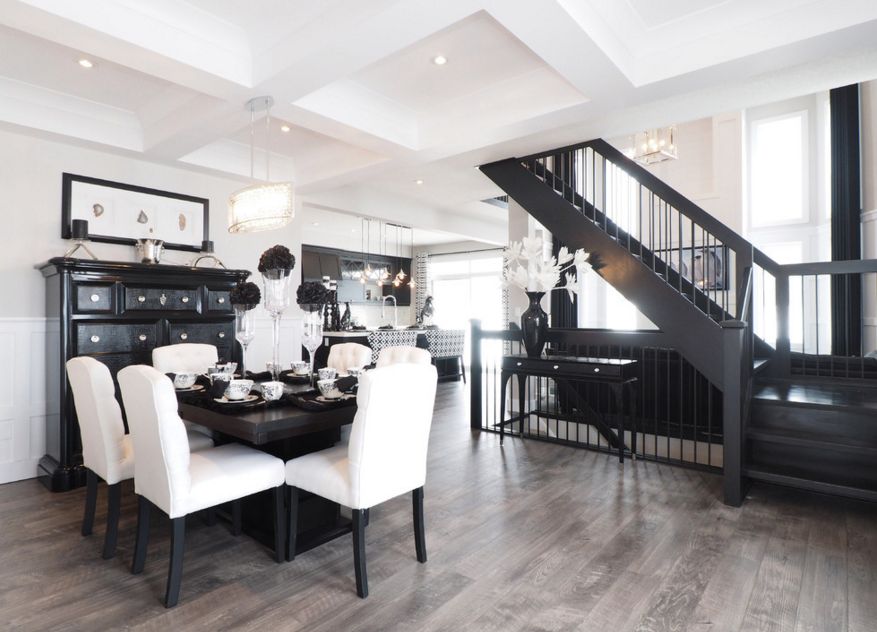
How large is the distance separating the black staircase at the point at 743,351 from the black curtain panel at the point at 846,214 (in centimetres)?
25

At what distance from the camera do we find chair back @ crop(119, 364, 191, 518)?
1.98m

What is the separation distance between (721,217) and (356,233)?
7.18m

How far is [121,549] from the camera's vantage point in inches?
99.1

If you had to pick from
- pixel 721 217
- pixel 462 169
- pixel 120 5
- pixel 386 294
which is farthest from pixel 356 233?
pixel 120 5

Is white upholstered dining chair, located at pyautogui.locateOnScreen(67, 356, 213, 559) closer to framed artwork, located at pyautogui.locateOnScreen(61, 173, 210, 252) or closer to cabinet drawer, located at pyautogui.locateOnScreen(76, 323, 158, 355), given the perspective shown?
cabinet drawer, located at pyautogui.locateOnScreen(76, 323, 158, 355)

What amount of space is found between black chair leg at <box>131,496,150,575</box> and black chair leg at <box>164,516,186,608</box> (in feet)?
0.84

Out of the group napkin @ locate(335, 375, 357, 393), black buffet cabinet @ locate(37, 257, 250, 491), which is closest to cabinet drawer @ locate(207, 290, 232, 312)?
black buffet cabinet @ locate(37, 257, 250, 491)

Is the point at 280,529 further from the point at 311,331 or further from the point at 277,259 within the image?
the point at 277,259

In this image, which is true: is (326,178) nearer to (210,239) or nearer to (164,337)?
(210,239)

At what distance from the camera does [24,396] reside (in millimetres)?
3777

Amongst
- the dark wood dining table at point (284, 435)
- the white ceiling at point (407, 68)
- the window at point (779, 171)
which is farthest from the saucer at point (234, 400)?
the window at point (779, 171)

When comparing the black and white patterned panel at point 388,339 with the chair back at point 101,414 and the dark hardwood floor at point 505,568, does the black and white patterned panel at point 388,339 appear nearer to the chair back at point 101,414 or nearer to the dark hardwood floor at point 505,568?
the dark hardwood floor at point 505,568

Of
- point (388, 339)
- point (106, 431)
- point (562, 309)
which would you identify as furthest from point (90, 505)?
point (562, 309)

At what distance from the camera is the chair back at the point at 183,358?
3414 mm
